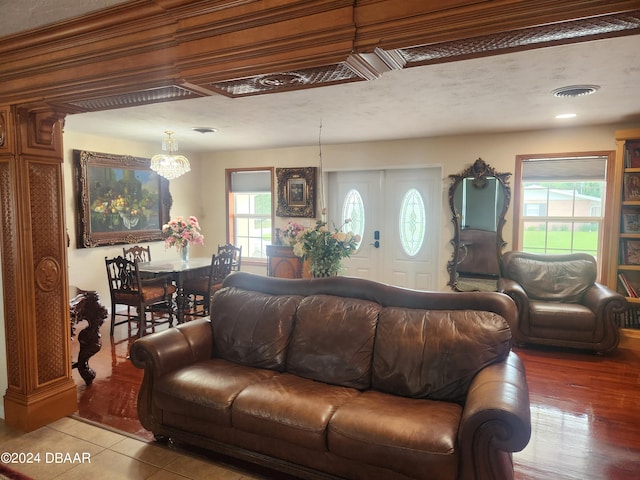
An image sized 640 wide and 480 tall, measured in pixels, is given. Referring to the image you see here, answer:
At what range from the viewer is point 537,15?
1.29 m

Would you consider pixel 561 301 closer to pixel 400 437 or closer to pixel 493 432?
pixel 493 432

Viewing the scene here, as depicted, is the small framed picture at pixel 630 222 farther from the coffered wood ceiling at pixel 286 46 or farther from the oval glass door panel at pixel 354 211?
the oval glass door panel at pixel 354 211

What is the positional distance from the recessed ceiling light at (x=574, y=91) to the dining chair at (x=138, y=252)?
490 centimetres

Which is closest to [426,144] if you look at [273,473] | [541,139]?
[541,139]

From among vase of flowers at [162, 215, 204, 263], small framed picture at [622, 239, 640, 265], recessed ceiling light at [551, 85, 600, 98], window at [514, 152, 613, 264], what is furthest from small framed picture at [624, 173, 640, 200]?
vase of flowers at [162, 215, 204, 263]

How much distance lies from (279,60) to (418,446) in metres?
1.70

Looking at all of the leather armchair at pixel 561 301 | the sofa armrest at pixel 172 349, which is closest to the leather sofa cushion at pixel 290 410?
the sofa armrest at pixel 172 349

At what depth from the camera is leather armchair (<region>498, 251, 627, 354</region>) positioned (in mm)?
3979

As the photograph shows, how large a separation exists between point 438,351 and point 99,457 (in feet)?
6.65

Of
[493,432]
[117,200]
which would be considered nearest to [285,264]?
[117,200]

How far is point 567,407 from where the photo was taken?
3016 mm

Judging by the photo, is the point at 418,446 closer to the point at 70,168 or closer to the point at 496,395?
the point at 496,395

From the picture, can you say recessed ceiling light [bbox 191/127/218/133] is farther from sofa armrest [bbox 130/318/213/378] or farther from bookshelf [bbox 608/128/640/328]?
bookshelf [bbox 608/128/640/328]

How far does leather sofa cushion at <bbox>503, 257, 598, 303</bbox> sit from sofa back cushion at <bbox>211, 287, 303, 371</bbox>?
3066 millimetres
